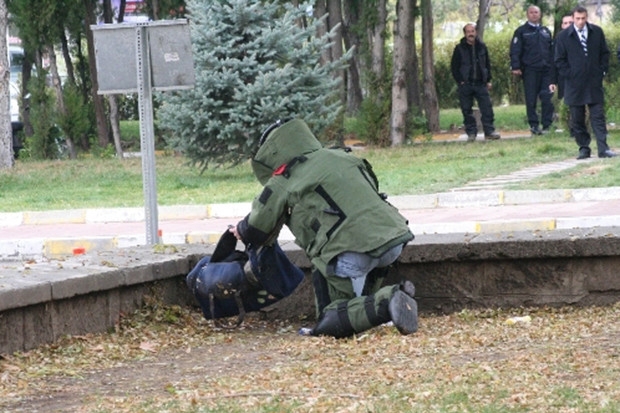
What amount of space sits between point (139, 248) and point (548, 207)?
265 inches

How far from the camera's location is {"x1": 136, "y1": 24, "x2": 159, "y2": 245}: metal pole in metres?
10.2

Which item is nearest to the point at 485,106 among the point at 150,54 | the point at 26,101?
the point at 26,101

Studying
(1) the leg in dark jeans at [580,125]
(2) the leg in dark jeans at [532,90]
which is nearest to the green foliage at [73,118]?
(2) the leg in dark jeans at [532,90]

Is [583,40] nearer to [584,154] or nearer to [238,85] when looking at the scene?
[584,154]

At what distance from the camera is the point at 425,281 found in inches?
348

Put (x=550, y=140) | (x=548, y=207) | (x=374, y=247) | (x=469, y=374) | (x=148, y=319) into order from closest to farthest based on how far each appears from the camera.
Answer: (x=469, y=374) < (x=374, y=247) < (x=148, y=319) < (x=548, y=207) < (x=550, y=140)

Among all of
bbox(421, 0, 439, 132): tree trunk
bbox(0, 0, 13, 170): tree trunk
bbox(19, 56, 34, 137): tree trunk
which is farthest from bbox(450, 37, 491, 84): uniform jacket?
bbox(19, 56, 34, 137): tree trunk

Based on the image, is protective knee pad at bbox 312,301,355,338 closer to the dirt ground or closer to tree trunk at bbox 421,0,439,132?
the dirt ground

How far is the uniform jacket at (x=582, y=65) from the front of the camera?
714 inches

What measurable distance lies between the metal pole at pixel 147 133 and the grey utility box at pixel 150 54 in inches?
1.7

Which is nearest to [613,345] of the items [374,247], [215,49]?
[374,247]

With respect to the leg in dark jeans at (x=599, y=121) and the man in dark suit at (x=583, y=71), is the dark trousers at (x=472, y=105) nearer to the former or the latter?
the man in dark suit at (x=583, y=71)

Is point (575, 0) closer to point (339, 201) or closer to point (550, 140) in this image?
point (550, 140)

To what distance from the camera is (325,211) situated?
7887mm
